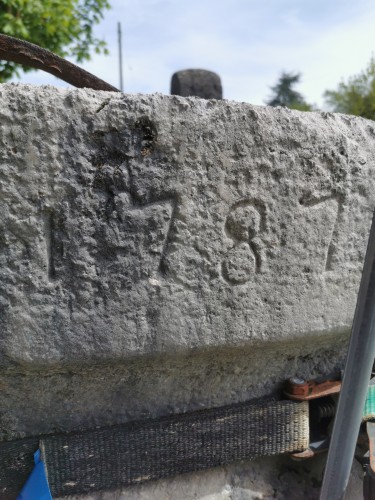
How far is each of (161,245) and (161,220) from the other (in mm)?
37

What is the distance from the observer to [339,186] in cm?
92

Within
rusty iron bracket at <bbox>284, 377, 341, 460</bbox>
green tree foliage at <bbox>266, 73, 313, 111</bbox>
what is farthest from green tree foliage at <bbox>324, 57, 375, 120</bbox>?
rusty iron bracket at <bbox>284, 377, 341, 460</bbox>

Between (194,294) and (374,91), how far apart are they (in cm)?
1325

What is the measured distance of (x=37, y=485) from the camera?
0.81m

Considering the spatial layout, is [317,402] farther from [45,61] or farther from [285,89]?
[285,89]

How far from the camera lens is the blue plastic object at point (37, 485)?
0.80m

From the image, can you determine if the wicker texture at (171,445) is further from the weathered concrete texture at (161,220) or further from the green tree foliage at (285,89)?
the green tree foliage at (285,89)

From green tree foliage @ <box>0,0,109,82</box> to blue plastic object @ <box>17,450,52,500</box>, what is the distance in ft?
10.5

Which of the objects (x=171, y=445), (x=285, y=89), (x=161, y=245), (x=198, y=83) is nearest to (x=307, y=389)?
(x=171, y=445)

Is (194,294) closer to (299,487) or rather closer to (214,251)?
(214,251)

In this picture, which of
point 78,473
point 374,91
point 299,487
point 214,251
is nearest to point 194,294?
point 214,251

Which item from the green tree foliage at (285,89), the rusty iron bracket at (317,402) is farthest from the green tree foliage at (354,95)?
the rusty iron bracket at (317,402)

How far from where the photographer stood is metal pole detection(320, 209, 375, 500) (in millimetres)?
635

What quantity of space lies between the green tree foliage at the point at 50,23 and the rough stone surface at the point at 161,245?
3.09m
